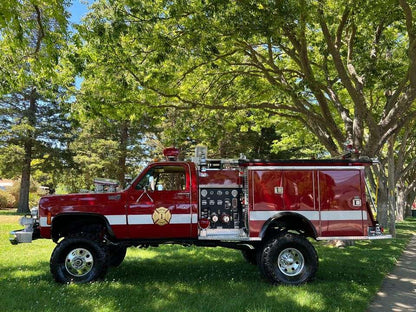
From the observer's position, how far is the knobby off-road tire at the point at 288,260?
706cm

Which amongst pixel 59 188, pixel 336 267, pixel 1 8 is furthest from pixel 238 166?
pixel 59 188

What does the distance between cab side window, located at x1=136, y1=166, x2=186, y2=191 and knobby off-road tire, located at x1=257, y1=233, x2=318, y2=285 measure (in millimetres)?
1987

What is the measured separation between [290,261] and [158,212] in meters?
2.60

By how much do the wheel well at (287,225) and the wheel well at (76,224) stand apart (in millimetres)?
2937

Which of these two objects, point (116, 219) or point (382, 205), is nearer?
point (116, 219)

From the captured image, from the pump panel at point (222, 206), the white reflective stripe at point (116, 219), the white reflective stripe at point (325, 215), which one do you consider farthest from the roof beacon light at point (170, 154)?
the white reflective stripe at point (325, 215)

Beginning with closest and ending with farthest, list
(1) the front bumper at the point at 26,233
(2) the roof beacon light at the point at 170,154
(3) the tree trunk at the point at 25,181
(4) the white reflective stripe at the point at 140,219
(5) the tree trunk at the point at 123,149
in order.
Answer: (1) the front bumper at the point at 26,233
(4) the white reflective stripe at the point at 140,219
(2) the roof beacon light at the point at 170,154
(3) the tree trunk at the point at 25,181
(5) the tree trunk at the point at 123,149

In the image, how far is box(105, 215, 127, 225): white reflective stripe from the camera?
23.5 feet

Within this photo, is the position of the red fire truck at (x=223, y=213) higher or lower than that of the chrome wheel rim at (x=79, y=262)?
higher

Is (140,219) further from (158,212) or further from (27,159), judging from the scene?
(27,159)

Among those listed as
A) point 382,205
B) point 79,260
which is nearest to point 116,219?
point 79,260

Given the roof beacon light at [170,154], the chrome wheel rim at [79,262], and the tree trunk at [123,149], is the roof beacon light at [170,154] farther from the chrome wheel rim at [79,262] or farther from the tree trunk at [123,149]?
the tree trunk at [123,149]

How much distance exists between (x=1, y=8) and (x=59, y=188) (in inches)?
Answer: 1805

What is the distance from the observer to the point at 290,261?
7.23 metres
